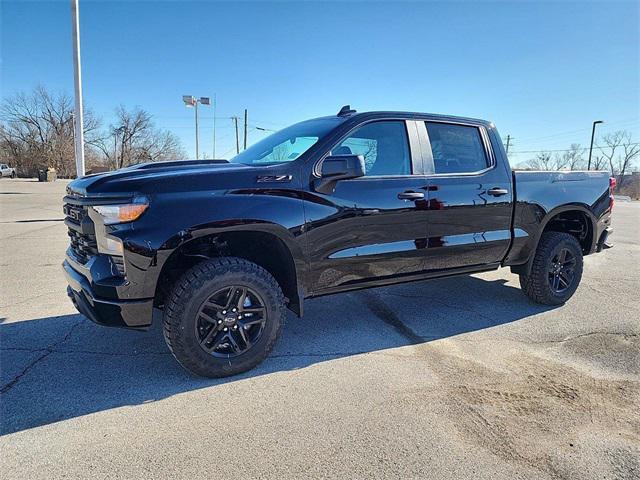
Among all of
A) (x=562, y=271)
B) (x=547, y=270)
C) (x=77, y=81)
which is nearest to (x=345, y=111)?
(x=547, y=270)

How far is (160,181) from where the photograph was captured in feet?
9.37

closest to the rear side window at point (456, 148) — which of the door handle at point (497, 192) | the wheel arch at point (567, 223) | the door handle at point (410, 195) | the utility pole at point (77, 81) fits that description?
the door handle at point (497, 192)

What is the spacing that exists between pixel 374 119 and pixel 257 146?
125cm

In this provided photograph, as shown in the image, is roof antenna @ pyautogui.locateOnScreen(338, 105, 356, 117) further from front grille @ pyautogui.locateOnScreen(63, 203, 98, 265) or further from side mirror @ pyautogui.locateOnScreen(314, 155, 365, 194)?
front grille @ pyautogui.locateOnScreen(63, 203, 98, 265)

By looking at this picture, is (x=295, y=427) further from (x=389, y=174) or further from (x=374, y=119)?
(x=374, y=119)

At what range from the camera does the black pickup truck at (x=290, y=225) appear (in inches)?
112

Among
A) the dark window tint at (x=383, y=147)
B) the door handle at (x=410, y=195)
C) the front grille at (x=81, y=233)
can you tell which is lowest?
the front grille at (x=81, y=233)

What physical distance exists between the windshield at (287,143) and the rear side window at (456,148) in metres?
1.00

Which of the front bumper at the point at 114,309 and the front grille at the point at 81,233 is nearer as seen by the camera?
the front bumper at the point at 114,309

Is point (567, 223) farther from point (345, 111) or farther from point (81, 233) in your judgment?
point (81, 233)

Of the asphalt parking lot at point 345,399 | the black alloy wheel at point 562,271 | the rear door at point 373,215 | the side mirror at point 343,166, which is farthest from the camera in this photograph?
the black alloy wheel at point 562,271

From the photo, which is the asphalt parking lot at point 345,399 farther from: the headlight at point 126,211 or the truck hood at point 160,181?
the truck hood at point 160,181

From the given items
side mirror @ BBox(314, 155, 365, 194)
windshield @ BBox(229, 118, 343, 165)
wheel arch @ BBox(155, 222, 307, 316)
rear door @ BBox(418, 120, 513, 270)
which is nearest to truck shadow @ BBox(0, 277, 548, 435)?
wheel arch @ BBox(155, 222, 307, 316)

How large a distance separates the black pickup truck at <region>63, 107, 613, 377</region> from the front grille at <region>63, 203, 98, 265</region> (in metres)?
0.02
